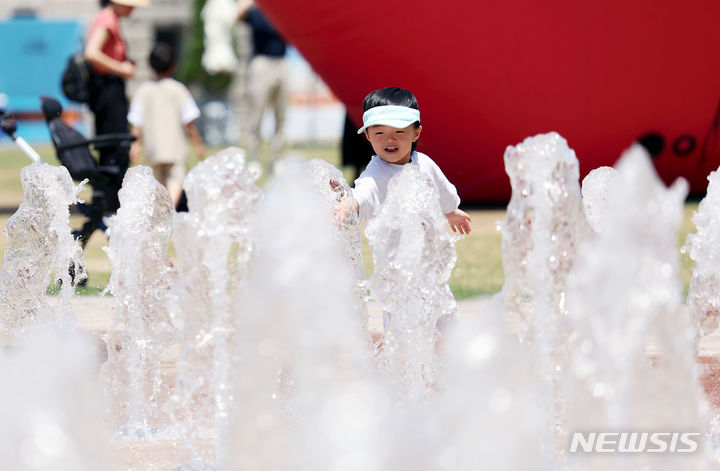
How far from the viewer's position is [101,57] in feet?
24.0

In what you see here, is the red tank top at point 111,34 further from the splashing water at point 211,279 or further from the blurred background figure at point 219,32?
the blurred background figure at point 219,32

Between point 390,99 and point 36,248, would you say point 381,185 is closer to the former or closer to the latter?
point 390,99

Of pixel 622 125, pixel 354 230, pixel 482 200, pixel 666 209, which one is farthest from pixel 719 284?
pixel 482 200

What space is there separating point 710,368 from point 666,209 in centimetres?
184

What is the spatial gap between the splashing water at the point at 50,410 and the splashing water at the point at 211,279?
0.82 metres

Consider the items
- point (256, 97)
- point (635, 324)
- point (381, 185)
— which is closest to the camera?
point (635, 324)

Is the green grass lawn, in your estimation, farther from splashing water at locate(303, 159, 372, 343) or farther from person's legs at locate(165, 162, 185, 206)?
splashing water at locate(303, 159, 372, 343)

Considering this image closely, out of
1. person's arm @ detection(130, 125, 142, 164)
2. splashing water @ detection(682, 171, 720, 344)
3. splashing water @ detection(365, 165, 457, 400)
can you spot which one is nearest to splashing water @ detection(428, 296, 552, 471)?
splashing water @ detection(365, 165, 457, 400)

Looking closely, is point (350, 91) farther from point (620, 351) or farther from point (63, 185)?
point (620, 351)

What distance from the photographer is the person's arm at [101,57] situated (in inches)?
287

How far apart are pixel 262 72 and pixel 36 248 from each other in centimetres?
672

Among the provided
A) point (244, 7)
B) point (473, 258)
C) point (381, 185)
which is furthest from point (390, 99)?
point (244, 7)

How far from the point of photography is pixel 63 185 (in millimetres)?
4465

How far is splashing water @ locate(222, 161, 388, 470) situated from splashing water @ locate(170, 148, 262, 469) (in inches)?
23.2
